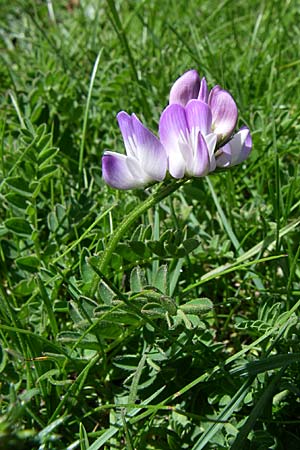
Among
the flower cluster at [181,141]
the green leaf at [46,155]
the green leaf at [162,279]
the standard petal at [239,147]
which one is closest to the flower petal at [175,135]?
the flower cluster at [181,141]

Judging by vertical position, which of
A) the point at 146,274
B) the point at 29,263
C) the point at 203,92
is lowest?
the point at 146,274

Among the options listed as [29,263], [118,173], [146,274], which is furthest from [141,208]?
[29,263]

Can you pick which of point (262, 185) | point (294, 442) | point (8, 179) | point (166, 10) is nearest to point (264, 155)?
point (262, 185)

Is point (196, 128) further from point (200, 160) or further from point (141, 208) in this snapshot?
point (141, 208)

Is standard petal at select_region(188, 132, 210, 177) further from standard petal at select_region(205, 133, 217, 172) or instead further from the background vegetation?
the background vegetation

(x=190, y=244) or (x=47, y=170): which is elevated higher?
(x=47, y=170)

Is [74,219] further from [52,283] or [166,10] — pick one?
[166,10]

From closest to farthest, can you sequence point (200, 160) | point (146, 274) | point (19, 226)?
point (200, 160) < point (146, 274) < point (19, 226)
